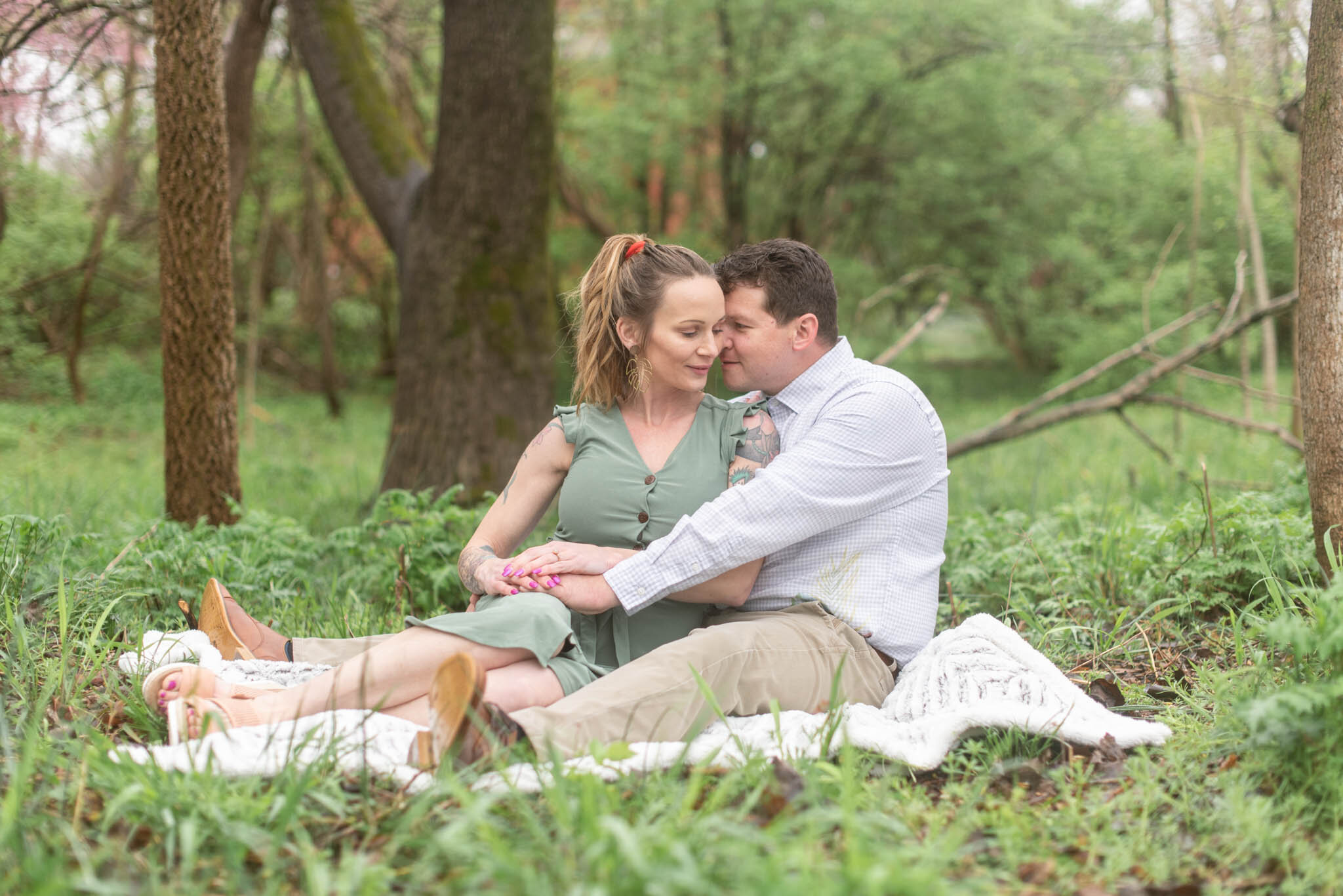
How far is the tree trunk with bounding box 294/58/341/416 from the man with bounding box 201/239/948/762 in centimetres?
637

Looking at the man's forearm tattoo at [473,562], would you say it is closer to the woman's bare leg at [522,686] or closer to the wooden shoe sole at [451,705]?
the woman's bare leg at [522,686]

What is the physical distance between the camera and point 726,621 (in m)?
3.00

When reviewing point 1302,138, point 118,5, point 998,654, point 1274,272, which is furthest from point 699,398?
point 1274,272

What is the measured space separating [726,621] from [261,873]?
1.47m

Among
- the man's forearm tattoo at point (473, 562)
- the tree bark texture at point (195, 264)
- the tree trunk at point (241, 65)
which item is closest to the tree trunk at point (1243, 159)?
the man's forearm tattoo at point (473, 562)

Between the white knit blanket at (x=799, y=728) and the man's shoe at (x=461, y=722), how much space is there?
7 centimetres

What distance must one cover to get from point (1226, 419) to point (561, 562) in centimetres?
430

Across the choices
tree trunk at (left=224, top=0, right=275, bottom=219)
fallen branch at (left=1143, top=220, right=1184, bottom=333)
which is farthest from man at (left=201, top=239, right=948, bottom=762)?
tree trunk at (left=224, top=0, right=275, bottom=219)

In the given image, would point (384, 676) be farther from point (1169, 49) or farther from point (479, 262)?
point (1169, 49)

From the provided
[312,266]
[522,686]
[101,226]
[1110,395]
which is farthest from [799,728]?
[312,266]

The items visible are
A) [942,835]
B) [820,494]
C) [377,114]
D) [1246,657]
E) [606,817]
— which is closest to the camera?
[606,817]

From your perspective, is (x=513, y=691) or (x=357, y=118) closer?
(x=513, y=691)

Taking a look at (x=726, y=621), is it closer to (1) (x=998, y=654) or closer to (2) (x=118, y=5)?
(1) (x=998, y=654)

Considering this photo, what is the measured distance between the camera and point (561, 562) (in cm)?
280
